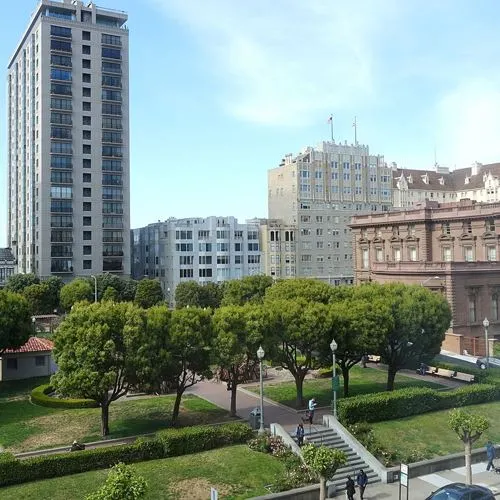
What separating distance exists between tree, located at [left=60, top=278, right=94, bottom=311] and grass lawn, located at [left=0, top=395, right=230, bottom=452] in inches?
1796

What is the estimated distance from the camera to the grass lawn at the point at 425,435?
32531 mm

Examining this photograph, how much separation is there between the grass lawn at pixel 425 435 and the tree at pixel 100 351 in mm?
14498

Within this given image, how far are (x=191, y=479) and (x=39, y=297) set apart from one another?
231 feet

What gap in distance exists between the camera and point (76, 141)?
110125mm

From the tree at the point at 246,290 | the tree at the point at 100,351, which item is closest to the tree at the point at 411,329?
the tree at the point at 100,351

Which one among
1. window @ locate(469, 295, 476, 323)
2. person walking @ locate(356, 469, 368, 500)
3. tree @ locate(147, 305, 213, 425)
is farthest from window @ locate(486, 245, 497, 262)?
person walking @ locate(356, 469, 368, 500)

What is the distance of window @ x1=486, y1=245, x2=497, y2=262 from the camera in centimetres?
6525

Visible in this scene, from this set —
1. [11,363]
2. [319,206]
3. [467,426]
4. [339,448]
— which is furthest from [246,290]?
[467,426]

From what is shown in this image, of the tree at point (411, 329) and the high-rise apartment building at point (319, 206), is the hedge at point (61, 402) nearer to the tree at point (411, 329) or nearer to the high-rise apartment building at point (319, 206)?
the tree at point (411, 329)

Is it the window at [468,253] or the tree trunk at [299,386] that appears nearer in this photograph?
the tree trunk at [299,386]

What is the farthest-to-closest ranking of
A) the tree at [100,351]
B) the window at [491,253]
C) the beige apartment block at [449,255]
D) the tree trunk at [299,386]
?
the window at [491,253]
the beige apartment block at [449,255]
the tree trunk at [299,386]
the tree at [100,351]

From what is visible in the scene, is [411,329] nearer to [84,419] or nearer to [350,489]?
[350,489]

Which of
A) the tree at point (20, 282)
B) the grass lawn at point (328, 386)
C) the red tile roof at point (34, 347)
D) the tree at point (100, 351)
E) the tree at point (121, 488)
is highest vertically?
the tree at point (20, 282)

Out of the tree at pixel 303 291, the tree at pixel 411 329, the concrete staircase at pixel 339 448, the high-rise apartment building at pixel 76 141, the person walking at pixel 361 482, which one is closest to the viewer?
the person walking at pixel 361 482
